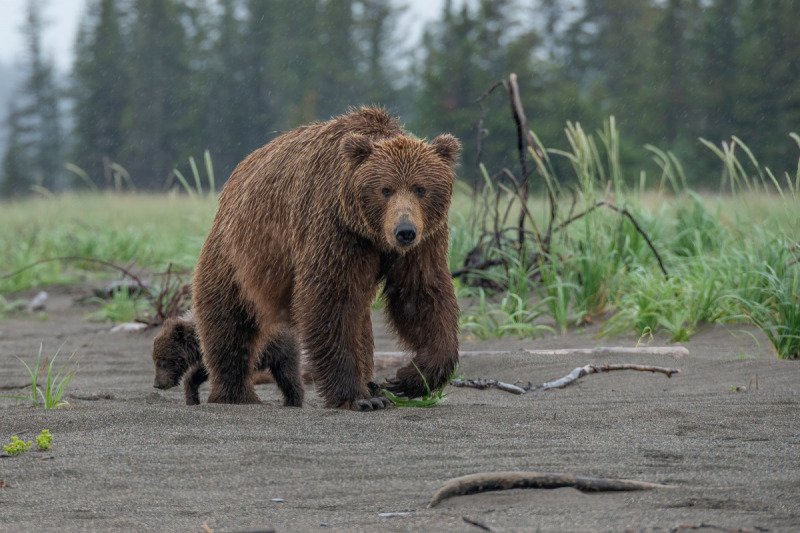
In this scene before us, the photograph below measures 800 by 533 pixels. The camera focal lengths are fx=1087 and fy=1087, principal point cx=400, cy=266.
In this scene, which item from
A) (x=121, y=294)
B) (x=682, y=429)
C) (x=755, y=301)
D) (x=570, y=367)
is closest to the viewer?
(x=682, y=429)

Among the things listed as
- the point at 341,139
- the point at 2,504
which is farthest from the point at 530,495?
the point at 341,139

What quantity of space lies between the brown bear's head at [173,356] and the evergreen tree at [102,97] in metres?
47.1

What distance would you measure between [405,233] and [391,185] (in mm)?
299

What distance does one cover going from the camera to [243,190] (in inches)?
223

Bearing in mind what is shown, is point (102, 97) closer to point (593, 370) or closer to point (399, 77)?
point (399, 77)

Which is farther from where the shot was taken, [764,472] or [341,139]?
[341,139]

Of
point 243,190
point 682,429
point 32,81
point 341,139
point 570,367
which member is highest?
point 341,139

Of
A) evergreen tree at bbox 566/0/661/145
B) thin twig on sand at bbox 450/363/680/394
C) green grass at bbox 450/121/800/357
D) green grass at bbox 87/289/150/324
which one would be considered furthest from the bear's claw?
evergreen tree at bbox 566/0/661/145

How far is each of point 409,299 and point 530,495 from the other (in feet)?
5.90

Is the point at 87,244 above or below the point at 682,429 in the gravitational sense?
below

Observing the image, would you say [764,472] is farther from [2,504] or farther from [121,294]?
[121,294]

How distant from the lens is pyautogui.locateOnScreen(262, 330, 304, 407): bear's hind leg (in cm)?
615

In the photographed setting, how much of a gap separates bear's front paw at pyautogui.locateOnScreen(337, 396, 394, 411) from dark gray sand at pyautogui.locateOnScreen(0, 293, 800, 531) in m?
0.09

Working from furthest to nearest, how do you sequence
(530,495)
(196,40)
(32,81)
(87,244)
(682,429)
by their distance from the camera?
1. (32,81)
2. (196,40)
3. (87,244)
4. (682,429)
5. (530,495)
